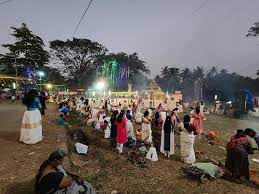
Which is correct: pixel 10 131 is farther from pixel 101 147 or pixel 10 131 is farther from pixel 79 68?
pixel 79 68

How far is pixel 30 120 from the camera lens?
29.8 feet

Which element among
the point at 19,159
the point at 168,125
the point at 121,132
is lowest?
the point at 19,159

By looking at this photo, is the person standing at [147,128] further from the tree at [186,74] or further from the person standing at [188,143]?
the tree at [186,74]

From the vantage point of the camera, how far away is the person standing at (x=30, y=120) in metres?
9.09

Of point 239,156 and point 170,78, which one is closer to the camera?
point 239,156

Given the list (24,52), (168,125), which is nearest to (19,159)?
(168,125)

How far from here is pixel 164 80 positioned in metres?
83.5

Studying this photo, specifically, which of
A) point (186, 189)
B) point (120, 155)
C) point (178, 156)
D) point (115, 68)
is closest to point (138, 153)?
point (120, 155)

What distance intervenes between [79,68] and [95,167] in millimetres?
46944

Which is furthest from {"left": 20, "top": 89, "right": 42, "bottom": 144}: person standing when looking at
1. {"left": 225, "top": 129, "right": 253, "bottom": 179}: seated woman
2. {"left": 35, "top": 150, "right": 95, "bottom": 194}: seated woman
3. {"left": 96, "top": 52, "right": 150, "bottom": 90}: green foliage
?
{"left": 96, "top": 52, "right": 150, "bottom": 90}: green foliage

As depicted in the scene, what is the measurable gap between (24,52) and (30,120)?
43313 millimetres

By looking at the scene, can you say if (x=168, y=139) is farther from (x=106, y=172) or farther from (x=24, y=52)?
(x=24, y=52)

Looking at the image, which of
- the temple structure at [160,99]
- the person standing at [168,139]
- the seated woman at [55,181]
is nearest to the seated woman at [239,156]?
the person standing at [168,139]

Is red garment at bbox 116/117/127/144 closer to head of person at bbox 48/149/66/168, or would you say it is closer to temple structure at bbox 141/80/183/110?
head of person at bbox 48/149/66/168
